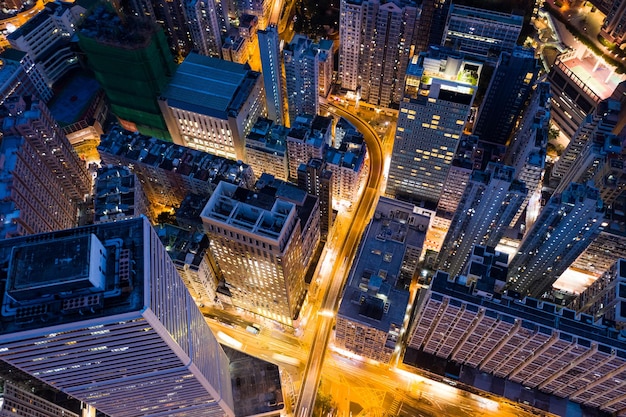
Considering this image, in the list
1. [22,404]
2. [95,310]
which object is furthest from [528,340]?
[22,404]

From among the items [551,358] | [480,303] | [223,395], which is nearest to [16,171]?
[223,395]

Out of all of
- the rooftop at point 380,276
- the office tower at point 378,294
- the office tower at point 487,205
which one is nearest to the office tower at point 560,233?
the office tower at point 487,205

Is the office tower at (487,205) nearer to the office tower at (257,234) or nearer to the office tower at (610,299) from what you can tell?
the office tower at (610,299)

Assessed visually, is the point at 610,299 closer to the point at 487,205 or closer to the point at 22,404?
the point at 487,205

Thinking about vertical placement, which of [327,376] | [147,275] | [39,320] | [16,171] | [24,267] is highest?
[16,171]

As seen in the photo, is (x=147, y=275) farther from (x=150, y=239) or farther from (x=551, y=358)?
(x=551, y=358)

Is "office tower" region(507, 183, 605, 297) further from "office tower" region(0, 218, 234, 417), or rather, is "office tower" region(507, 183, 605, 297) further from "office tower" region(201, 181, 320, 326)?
"office tower" region(0, 218, 234, 417)
